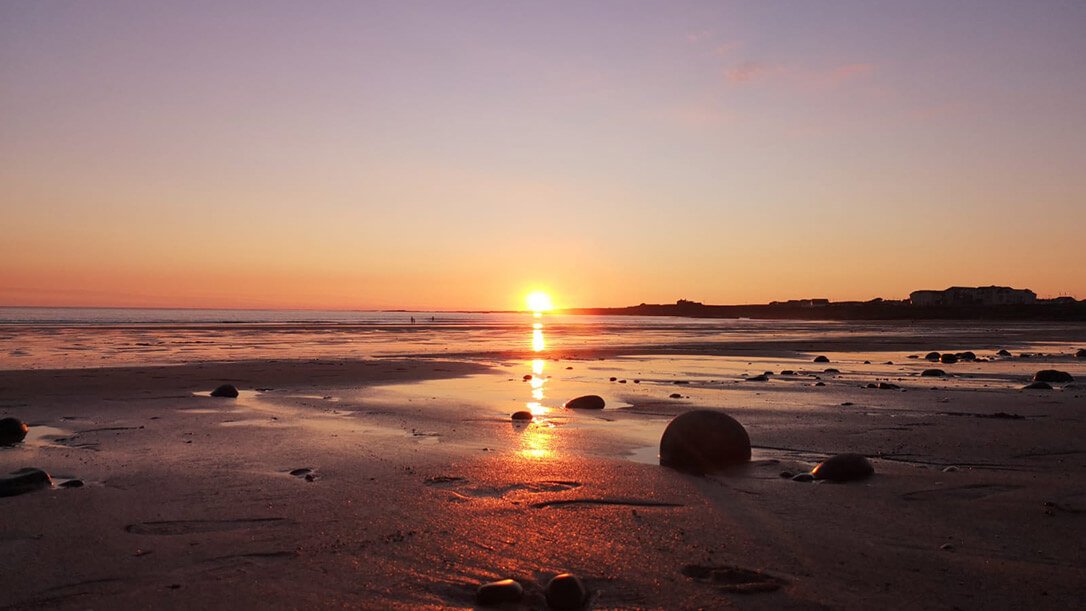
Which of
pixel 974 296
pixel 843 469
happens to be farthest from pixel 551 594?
pixel 974 296

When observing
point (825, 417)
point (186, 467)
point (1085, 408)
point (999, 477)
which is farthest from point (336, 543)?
point (1085, 408)

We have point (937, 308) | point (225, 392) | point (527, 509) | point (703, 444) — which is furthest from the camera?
point (937, 308)

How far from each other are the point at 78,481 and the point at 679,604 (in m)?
6.43

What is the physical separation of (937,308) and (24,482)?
128m

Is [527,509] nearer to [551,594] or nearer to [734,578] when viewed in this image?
[551,594]

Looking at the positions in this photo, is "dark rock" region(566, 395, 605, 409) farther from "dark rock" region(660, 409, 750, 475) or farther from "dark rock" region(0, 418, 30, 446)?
"dark rock" region(0, 418, 30, 446)

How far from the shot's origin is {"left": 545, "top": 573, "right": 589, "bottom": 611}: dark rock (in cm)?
448

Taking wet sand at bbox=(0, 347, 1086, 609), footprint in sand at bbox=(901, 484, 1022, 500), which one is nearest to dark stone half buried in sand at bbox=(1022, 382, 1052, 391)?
wet sand at bbox=(0, 347, 1086, 609)

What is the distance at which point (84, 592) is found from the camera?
468cm

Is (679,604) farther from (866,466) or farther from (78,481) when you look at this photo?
(78,481)

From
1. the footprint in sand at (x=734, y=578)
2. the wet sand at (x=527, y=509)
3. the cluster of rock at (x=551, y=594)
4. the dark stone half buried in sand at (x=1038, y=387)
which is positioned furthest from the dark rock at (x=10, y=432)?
the dark stone half buried in sand at (x=1038, y=387)

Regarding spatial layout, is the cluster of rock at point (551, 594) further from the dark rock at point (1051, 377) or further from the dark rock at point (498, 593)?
the dark rock at point (1051, 377)

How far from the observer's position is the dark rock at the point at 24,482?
703 cm

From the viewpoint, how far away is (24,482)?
7.22 meters
